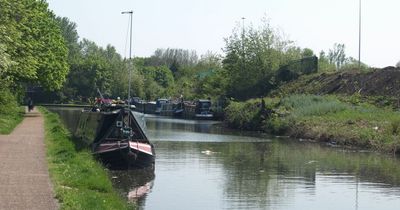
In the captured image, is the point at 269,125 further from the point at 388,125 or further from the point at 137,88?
the point at 137,88

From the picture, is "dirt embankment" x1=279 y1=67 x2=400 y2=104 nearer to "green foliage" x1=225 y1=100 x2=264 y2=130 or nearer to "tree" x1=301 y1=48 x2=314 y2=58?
"green foliage" x1=225 y1=100 x2=264 y2=130

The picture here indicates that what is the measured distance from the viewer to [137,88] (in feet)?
395

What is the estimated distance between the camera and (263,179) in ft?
75.5

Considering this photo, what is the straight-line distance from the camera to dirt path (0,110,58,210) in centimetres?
1342

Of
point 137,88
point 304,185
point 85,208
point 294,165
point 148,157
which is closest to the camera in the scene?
point 85,208

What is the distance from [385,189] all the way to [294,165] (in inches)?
273

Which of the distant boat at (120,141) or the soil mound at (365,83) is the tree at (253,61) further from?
the distant boat at (120,141)

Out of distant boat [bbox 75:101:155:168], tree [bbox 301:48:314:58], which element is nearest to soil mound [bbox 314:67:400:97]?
tree [bbox 301:48:314:58]

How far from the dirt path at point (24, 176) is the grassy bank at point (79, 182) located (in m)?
0.25

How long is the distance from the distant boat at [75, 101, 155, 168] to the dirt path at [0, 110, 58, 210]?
2.29 meters

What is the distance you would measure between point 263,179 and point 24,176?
29.5 ft

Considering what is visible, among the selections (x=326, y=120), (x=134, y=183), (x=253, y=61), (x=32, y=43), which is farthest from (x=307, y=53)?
(x=134, y=183)

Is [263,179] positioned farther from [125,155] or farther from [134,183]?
[125,155]

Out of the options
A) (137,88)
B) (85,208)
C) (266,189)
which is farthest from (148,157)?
(137,88)
